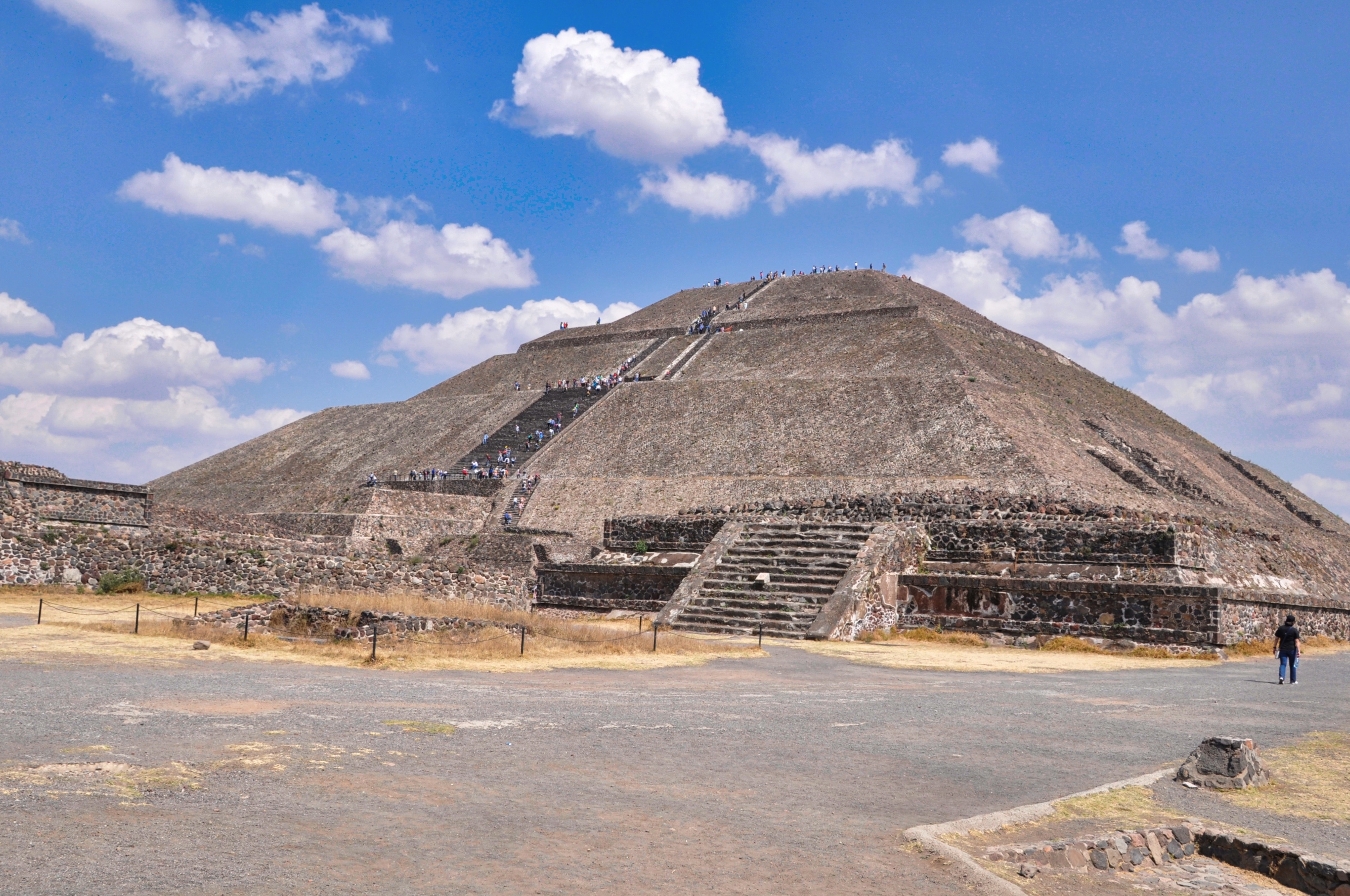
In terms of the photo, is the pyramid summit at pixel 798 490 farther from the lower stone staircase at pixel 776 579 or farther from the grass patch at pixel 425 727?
the grass patch at pixel 425 727

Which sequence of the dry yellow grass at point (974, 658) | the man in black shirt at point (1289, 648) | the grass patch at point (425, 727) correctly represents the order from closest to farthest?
the grass patch at point (425, 727) < the man in black shirt at point (1289, 648) < the dry yellow grass at point (974, 658)

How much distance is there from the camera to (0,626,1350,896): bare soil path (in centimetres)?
539

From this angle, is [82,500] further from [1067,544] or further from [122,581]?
[1067,544]

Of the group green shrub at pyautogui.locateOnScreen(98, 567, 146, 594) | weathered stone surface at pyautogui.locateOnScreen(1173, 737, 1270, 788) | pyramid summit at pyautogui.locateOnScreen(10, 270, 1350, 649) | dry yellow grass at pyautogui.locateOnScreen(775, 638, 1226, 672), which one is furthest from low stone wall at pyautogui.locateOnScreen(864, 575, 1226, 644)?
green shrub at pyautogui.locateOnScreen(98, 567, 146, 594)

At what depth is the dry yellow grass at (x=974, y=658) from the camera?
17.3m

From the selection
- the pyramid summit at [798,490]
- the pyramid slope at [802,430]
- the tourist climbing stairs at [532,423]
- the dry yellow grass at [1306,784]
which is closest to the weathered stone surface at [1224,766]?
the dry yellow grass at [1306,784]

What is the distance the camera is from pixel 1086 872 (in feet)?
20.3

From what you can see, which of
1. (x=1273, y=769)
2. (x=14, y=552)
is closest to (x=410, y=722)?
(x=1273, y=769)

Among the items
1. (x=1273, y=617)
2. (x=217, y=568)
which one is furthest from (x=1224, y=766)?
(x=217, y=568)

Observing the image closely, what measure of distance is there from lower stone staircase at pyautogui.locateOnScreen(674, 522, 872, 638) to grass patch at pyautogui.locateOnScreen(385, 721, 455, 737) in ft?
39.3

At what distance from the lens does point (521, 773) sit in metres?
7.61

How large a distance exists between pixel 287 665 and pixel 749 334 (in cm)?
5750

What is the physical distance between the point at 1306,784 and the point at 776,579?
51.4 ft

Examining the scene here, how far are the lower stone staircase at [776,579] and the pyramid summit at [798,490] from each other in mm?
72
